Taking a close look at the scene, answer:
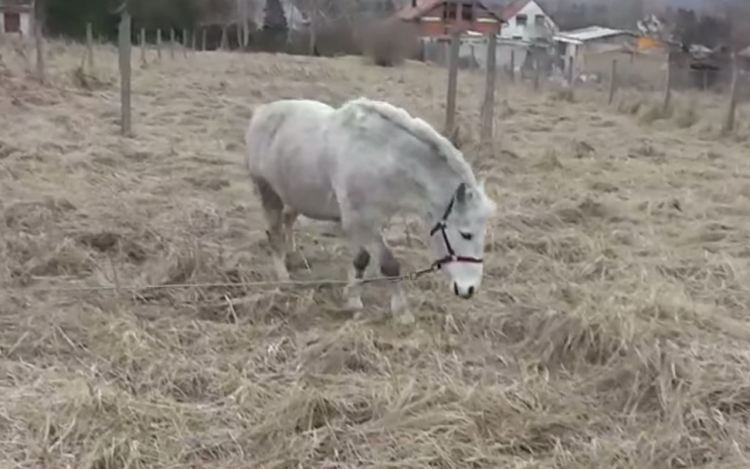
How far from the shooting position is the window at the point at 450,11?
44219 millimetres

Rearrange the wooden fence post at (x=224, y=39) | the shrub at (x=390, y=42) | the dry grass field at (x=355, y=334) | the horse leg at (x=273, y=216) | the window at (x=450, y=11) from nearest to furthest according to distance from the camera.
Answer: the dry grass field at (x=355, y=334) < the horse leg at (x=273, y=216) < the shrub at (x=390, y=42) < the wooden fence post at (x=224, y=39) < the window at (x=450, y=11)

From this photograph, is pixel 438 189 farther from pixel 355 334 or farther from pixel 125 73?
pixel 125 73

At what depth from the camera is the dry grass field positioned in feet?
12.6

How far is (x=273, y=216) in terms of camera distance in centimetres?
652

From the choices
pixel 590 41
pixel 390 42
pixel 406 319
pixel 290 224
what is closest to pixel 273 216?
pixel 290 224

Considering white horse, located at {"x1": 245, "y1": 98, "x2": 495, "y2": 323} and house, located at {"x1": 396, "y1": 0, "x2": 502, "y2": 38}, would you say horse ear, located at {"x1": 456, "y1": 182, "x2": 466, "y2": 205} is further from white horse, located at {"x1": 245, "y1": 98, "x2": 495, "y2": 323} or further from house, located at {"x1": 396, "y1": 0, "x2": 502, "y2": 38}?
house, located at {"x1": 396, "y1": 0, "x2": 502, "y2": 38}

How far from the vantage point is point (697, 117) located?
52.5 feet

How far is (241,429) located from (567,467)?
1317 mm

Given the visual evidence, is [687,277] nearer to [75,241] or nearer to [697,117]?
[75,241]

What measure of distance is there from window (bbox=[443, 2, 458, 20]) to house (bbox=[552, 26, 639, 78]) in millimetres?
5137

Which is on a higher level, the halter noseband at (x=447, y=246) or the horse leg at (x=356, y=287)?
the halter noseband at (x=447, y=246)

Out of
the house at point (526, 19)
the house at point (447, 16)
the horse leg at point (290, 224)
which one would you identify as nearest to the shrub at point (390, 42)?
the house at point (447, 16)

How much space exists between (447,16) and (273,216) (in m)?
39.3

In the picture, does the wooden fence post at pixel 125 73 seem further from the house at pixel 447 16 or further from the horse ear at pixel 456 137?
the house at pixel 447 16
